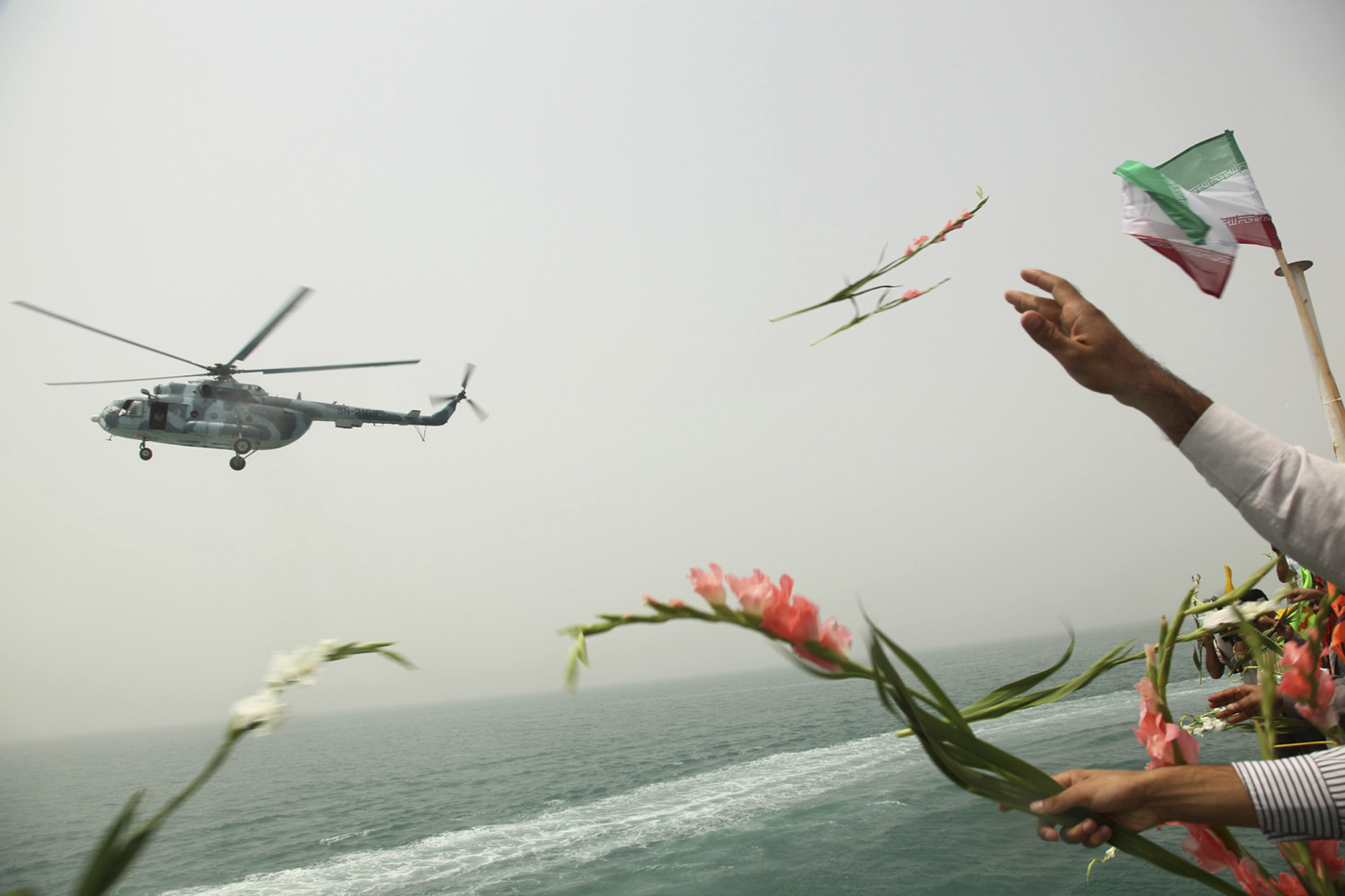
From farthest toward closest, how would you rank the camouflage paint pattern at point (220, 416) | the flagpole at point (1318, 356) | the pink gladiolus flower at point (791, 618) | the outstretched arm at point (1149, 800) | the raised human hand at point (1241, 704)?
the camouflage paint pattern at point (220, 416) → the flagpole at point (1318, 356) → the raised human hand at point (1241, 704) → the outstretched arm at point (1149, 800) → the pink gladiolus flower at point (791, 618)

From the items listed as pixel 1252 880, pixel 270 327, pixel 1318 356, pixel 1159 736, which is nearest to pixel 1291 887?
pixel 1252 880

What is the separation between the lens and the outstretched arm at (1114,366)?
1.12 metres

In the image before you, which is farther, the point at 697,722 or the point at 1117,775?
the point at 697,722

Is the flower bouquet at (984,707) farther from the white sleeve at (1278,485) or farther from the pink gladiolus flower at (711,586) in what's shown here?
the white sleeve at (1278,485)

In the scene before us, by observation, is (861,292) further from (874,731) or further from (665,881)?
(874,731)

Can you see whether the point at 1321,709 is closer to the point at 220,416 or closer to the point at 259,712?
the point at 259,712

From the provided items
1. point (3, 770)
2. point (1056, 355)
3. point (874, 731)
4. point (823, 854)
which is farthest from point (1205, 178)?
point (3, 770)

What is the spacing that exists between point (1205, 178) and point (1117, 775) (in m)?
3.51

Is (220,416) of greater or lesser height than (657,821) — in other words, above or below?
above

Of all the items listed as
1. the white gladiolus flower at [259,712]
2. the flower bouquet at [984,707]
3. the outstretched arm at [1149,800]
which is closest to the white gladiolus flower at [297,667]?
the white gladiolus flower at [259,712]

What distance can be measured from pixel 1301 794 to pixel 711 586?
3.21 feet

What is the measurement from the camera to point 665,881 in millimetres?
12867

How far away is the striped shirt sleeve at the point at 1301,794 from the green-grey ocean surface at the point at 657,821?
1285 millimetres

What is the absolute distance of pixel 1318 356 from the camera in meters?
3.42
